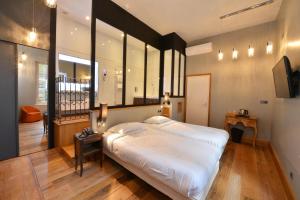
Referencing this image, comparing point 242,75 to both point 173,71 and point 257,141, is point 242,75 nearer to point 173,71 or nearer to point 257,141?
point 257,141

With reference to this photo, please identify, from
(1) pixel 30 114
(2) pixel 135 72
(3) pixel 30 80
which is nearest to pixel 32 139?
(1) pixel 30 114

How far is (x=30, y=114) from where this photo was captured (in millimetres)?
4523

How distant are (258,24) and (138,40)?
3.40m

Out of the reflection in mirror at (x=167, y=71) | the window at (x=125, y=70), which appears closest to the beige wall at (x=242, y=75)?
the reflection in mirror at (x=167, y=71)

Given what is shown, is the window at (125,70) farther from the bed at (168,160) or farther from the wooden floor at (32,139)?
the wooden floor at (32,139)

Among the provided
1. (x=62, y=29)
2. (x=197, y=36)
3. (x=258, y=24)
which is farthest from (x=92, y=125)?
(x=258, y=24)

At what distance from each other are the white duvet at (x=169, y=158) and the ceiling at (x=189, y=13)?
2.88 metres

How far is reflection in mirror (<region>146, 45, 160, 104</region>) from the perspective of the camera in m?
4.16

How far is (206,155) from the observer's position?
1829mm

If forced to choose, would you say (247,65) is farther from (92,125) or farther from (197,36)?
(92,125)

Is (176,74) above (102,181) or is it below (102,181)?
above

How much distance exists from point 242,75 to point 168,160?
147 inches

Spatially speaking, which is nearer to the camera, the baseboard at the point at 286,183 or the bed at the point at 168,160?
the bed at the point at 168,160

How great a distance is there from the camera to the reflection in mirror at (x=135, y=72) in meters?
3.71
